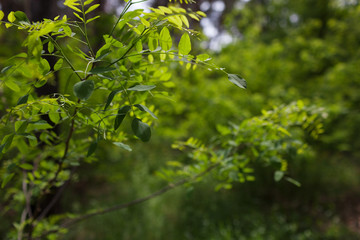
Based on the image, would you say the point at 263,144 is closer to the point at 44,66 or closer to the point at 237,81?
the point at 237,81

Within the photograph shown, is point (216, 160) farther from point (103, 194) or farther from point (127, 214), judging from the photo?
point (103, 194)

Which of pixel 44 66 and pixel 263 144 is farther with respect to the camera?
pixel 263 144

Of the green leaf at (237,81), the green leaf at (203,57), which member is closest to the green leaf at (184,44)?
the green leaf at (203,57)

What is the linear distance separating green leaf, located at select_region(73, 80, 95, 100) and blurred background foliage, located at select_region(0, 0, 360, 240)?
6.97 ft

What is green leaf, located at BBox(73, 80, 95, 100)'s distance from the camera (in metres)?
0.60

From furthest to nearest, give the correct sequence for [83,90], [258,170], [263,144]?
[258,170], [263,144], [83,90]

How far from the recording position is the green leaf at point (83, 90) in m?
0.60

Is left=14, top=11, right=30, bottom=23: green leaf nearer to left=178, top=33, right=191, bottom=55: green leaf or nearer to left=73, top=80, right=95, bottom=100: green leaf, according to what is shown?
left=73, top=80, right=95, bottom=100: green leaf

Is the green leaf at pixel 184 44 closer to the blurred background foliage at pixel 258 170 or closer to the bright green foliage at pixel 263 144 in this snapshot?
the bright green foliage at pixel 263 144

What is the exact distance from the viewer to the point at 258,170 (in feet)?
14.4

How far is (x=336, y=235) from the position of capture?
3.39m

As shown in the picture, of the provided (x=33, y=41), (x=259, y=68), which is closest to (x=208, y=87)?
(x=259, y=68)

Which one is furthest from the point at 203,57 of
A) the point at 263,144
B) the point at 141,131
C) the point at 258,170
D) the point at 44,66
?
the point at 258,170

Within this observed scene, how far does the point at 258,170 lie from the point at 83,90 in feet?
13.8
